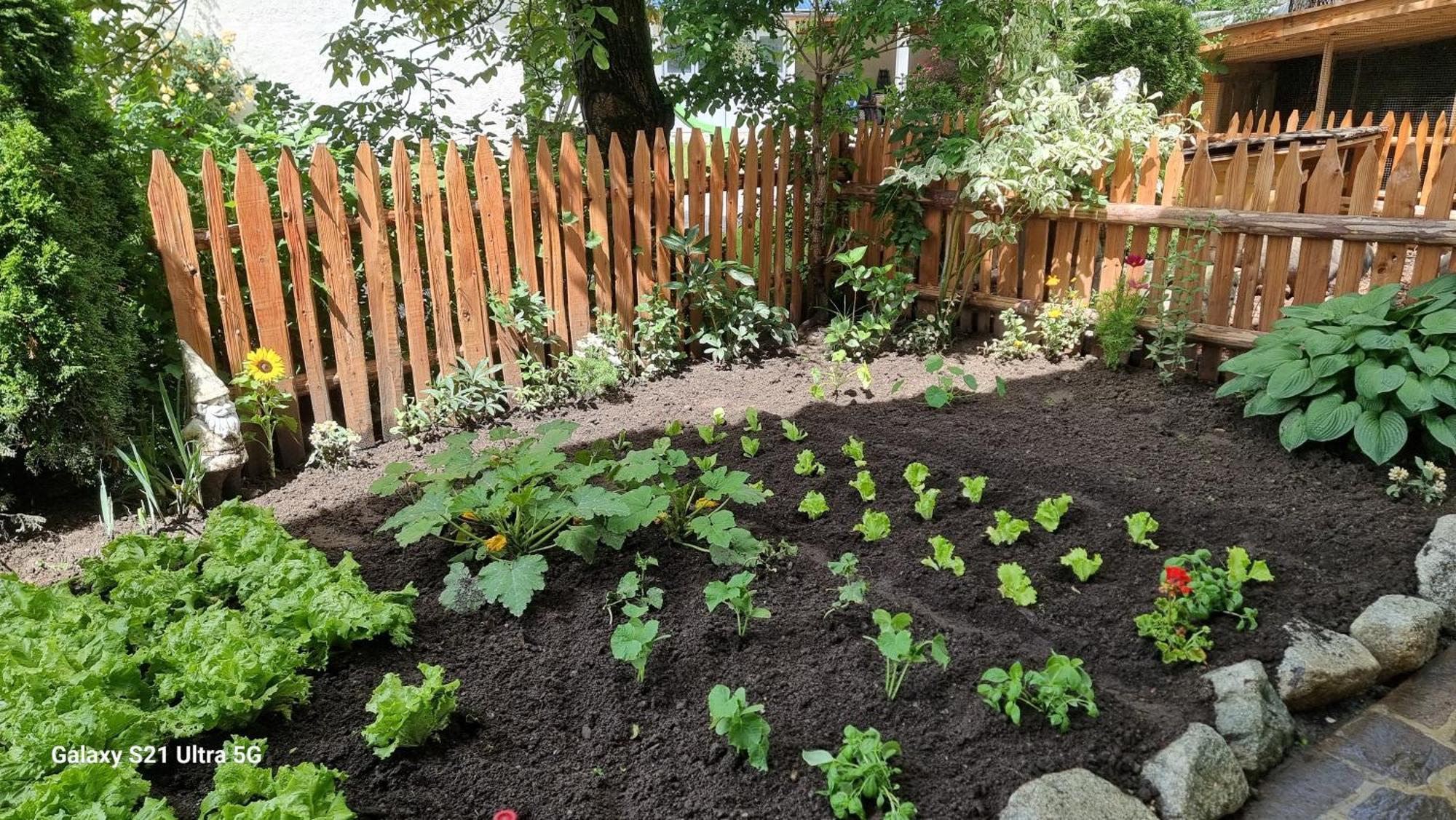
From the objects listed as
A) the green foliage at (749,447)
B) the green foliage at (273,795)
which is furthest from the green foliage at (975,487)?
the green foliage at (273,795)

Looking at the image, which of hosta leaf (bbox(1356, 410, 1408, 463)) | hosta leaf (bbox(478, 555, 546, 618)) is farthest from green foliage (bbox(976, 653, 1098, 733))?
hosta leaf (bbox(1356, 410, 1408, 463))

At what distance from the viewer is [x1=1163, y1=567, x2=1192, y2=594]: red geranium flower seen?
8.93 ft

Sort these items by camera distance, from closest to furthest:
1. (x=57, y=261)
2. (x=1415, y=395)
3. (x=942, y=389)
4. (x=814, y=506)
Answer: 1. (x=57, y=261)
2. (x=814, y=506)
3. (x=1415, y=395)
4. (x=942, y=389)

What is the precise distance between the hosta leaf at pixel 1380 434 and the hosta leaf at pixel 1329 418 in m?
0.04

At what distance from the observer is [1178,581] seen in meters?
2.72

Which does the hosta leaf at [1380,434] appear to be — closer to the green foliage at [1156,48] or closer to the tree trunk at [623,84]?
the tree trunk at [623,84]

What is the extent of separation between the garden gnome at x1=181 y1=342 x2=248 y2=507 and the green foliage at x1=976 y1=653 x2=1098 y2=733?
3119 millimetres

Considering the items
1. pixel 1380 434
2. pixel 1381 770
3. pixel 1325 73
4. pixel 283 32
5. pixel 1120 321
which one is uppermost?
pixel 283 32

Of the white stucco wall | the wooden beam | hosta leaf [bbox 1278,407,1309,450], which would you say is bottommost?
hosta leaf [bbox 1278,407,1309,450]

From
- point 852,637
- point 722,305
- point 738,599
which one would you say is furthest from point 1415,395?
point 722,305

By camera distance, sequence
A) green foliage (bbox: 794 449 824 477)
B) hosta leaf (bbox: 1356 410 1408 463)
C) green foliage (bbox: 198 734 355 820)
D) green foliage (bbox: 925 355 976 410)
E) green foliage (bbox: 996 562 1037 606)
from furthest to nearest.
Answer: green foliage (bbox: 925 355 976 410) → green foliage (bbox: 794 449 824 477) → hosta leaf (bbox: 1356 410 1408 463) → green foliage (bbox: 996 562 1037 606) → green foliage (bbox: 198 734 355 820)

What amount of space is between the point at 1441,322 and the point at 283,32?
12.6m

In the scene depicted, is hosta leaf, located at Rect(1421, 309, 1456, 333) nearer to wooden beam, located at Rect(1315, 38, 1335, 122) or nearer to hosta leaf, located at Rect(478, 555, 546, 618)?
hosta leaf, located at Rect(478, 555, 546, 618)

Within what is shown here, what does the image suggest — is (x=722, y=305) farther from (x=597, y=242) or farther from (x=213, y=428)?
(x=213, y=428)
